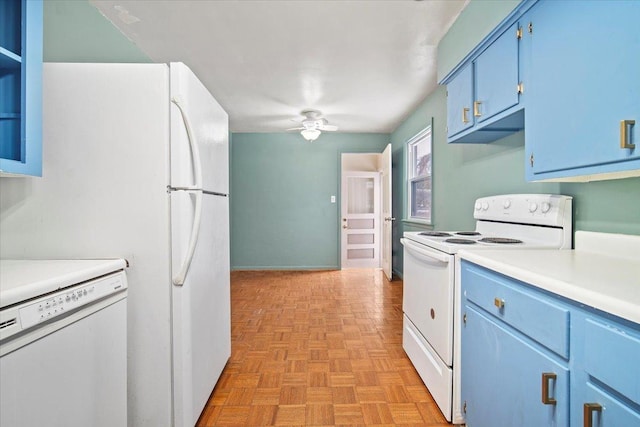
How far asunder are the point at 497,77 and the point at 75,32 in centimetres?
260

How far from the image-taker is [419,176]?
13.1 feet

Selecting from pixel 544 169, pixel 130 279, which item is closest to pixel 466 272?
pixel 544 169

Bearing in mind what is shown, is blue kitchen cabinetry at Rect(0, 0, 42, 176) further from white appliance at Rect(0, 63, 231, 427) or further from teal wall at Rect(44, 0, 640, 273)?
teal wall at Rect(44, 0, 640, 273)

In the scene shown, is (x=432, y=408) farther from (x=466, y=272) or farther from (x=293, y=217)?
(x=293, y=217)

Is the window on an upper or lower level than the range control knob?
upper

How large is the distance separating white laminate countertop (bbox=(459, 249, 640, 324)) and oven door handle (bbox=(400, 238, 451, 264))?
4.1 inches

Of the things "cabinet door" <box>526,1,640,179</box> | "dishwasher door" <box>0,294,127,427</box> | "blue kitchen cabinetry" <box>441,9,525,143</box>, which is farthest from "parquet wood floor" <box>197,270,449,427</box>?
"blue kitchen cabinetry" <box>441,9,525,143</box>

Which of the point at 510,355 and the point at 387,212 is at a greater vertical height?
the point at 387,212

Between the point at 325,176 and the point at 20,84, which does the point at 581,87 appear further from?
the point at 325,176

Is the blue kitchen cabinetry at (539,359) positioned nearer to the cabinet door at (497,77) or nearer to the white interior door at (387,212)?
the cabinet door at (497,77)

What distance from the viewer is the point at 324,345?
2.36 metres

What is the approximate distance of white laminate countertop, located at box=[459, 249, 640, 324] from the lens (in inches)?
26.9

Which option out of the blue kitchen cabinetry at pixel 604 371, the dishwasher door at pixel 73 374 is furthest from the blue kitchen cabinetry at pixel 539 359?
the dishwasher door at pixel 73 374

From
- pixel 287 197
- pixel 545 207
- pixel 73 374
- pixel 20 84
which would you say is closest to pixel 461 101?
pixel 545 207
